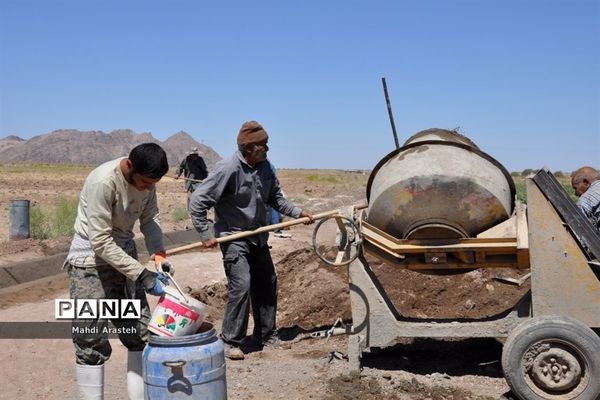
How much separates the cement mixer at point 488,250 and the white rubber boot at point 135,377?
165 centimetres

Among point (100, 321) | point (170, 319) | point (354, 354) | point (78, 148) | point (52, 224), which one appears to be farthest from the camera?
point (78, 148)

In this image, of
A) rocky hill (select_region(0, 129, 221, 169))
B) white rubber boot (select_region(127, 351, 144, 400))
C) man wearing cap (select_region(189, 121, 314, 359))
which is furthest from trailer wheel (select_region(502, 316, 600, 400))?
rocky hill (select_region(0, 129, 221, 169))

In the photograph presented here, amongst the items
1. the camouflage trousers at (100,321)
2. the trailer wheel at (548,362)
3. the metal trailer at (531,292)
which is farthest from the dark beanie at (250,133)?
the trailer wheel at (548,362)

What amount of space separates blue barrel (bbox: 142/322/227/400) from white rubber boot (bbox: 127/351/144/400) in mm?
514

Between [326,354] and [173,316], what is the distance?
7.51ft

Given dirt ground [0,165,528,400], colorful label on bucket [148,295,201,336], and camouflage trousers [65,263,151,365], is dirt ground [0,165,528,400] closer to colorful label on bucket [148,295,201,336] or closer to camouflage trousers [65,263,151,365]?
camouflage trousers [65,263,151,365]

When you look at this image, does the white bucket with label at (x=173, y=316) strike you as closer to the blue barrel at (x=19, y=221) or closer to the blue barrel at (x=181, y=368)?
the blue barrel at (x=181, y=368)

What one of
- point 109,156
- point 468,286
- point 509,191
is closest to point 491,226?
point 509,191

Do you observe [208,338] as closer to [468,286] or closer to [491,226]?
[491,226]

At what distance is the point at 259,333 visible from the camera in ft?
20.8

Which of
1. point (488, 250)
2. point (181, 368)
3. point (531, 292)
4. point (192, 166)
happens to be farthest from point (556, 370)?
point (192, 166)

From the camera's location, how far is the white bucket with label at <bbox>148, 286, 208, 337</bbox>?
385 centimetres

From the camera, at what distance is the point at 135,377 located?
432cm

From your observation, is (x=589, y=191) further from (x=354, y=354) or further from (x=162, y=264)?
(x=162, y=264)
